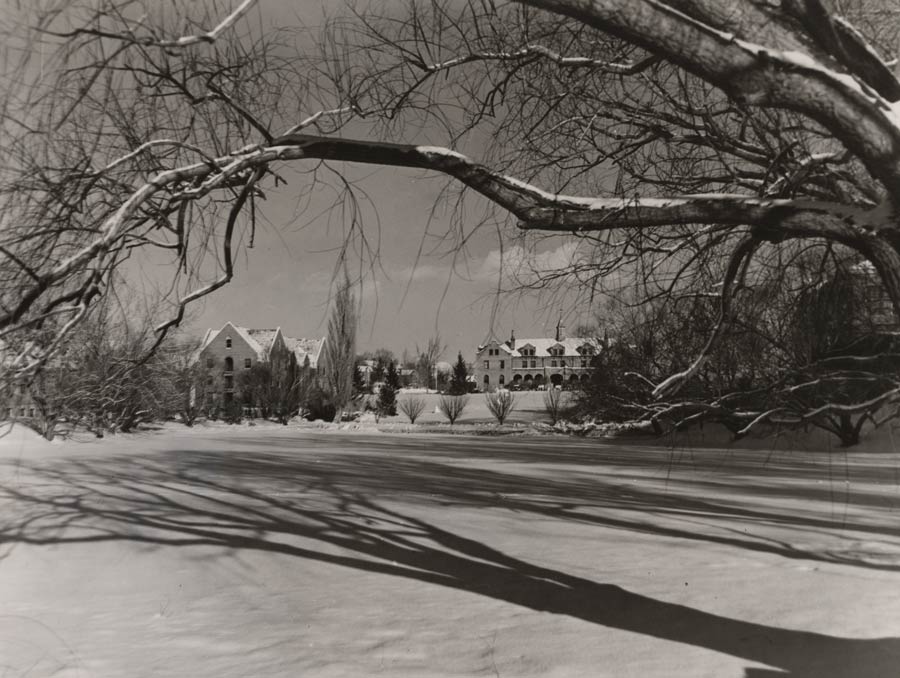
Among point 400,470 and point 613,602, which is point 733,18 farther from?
point 400,470

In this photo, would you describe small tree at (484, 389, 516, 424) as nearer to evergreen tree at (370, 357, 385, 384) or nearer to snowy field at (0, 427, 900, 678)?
evergreen tree at (370, 357, 385, 384)

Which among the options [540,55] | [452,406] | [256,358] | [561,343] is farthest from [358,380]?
[452,406]

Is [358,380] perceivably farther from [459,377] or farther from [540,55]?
[459,377]

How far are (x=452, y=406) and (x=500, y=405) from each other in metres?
2.89

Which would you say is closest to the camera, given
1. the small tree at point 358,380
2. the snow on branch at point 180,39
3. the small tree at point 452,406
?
the snow on branch at point 180,39

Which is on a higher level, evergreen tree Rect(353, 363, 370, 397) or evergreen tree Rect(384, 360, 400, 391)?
evergreen tree Rect(384, 360, 400, 391)

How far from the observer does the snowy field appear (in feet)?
10.4

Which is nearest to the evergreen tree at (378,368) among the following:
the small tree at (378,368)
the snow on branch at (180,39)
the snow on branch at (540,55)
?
the small tree at (378,368)

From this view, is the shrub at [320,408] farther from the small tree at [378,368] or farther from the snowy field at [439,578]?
the snowy field at [439,578]

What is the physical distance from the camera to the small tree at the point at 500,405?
3326 centimetres

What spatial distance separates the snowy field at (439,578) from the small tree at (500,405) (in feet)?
77.3

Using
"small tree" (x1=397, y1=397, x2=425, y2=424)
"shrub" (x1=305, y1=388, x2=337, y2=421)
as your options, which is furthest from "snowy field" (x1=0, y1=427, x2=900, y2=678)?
"small tree" (x1=397, y1=397, x2=425, y2=424)

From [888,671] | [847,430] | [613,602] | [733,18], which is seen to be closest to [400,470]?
[847,430]

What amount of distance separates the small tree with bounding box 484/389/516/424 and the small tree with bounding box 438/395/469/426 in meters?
1.56
